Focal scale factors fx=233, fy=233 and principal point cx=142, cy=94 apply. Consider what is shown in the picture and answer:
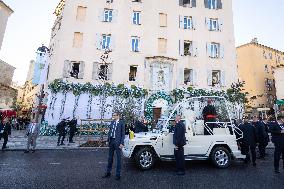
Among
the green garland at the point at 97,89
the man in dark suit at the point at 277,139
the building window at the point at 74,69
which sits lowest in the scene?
the man in dark suit at the point at 277,139

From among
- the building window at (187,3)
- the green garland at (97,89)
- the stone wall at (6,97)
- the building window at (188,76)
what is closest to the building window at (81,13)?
the green garland at (97,89)

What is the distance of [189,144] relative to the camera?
896 cm

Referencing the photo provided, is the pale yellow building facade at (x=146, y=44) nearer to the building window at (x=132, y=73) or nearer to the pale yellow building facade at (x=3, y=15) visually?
the building window at (x=132, y=73)

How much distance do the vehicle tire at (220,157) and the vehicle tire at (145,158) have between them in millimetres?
2380

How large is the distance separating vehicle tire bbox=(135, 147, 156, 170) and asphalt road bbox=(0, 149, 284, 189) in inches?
9.7

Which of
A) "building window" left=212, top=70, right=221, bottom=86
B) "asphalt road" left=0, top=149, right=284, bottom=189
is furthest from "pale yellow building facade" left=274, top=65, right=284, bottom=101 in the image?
"asphalt road" left=0, top=149, right=284, bottom=189

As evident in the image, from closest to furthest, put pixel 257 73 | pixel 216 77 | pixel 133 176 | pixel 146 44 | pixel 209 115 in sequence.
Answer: pixel 133 176, pixel 209 115, pixel 146 44, pixel 216 77, pixel 257 73

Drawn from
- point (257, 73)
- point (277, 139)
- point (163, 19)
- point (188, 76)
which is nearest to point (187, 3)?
point (163, 19)

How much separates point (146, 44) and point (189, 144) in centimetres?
1987

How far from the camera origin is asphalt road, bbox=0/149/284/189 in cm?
668

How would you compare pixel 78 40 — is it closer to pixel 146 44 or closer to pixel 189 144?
pixel 146 44

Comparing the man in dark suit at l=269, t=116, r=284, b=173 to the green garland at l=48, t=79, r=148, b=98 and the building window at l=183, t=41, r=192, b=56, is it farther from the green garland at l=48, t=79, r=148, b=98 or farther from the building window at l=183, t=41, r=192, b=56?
the building window at l=183, t=41, r=192, b=56

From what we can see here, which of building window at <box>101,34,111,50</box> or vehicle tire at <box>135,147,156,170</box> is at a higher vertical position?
building window at <box>101,34,111,50</box>

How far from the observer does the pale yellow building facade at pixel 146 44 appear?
84.2ft
